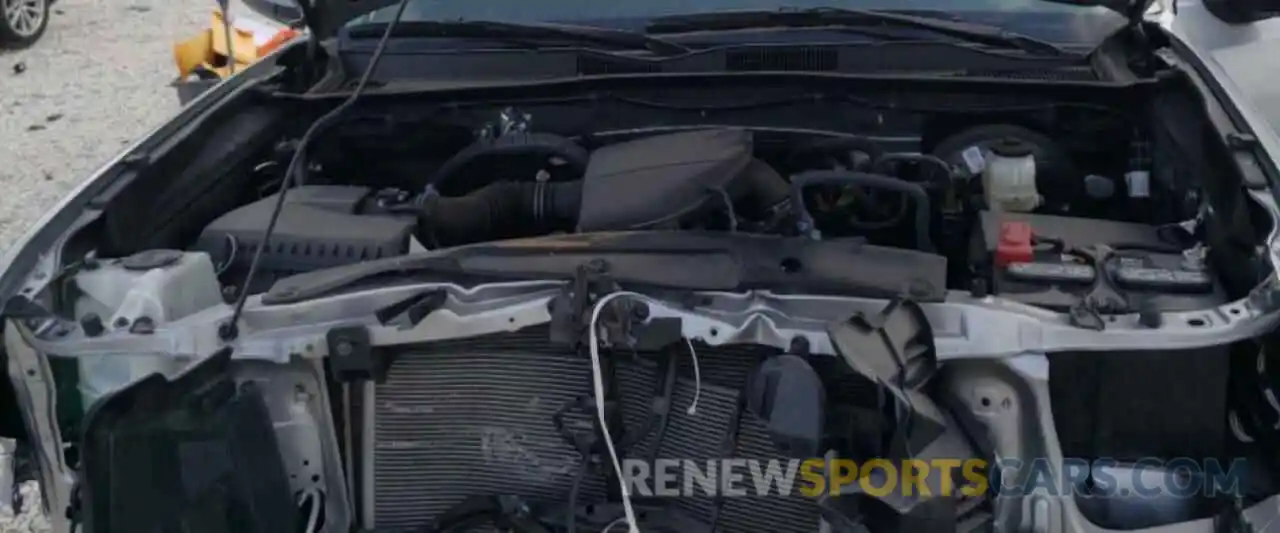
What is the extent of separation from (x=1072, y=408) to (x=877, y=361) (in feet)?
1.35

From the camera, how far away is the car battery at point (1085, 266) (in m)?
1.95

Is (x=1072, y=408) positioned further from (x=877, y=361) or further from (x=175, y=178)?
(x=175, y=178)

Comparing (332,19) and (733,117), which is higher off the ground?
(332,19)

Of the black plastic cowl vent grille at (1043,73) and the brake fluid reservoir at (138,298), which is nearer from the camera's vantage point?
the brake fluid reservoir at (138,298)

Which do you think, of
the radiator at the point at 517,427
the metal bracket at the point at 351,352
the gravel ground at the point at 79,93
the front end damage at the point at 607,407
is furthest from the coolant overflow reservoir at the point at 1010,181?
the gravel ground at the point at 79,93

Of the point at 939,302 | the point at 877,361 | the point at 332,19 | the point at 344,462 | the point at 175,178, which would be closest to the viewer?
the point at 877,361

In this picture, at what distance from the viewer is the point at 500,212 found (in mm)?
2457

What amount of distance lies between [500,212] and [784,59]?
31.4 inches

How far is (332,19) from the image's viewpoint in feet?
8.87

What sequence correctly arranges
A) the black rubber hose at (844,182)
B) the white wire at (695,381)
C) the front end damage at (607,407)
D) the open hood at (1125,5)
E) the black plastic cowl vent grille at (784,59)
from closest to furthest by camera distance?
the front end damage at (607,407)
the white wire at (695,381)
the black rubber hose at (844,182)
the open hood at (1125,5)
the black plastic cowl vent grille at (784,59)

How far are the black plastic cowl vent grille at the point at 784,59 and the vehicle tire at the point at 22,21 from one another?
21.8 ft

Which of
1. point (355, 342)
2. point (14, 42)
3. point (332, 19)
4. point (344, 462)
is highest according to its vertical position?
point (332, 19)

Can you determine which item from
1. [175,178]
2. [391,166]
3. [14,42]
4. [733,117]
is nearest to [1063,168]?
[733,117]

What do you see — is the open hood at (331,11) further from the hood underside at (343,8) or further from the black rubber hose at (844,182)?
the black rubber hose at (844,182)
